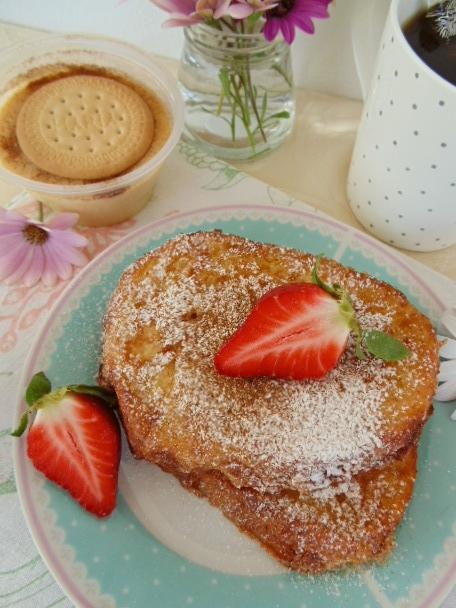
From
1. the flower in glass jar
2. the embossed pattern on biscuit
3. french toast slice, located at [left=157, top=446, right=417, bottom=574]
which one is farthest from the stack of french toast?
the flower in glass jar

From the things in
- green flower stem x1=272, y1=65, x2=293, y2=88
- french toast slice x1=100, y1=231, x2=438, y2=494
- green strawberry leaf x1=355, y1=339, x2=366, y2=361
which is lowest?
french toast slice x1=100, y1=231, x2=438, y2=494

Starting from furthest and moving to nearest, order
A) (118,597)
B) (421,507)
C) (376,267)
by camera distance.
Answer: (376,267) → (421,507) → (118,597)

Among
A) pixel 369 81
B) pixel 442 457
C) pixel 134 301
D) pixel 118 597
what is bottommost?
pixel 118 597

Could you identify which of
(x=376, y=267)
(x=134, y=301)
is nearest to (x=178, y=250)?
(x=134, y=301)

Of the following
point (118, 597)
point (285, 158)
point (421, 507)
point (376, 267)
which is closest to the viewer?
point (118, 597)

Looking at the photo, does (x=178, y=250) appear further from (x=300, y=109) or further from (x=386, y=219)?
(x=300, y=109)

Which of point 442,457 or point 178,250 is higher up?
point 178,250

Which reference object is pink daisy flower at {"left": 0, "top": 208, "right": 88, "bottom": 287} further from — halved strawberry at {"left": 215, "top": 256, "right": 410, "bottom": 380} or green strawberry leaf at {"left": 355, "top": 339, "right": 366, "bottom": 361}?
green strawberry leaf at {"left": 355, "top": 339, "right": 366, "bottom": 361}

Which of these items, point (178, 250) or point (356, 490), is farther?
point (178, 250)
